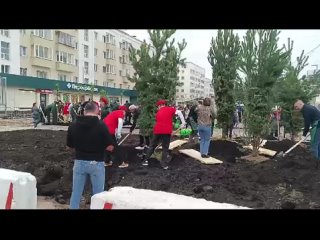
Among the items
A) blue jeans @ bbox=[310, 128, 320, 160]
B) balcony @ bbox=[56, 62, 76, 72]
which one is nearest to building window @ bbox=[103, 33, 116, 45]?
balcony @ bbox=[56, 62, 76, 72]

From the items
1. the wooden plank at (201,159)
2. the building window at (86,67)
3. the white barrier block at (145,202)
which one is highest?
the building window at (86,67)

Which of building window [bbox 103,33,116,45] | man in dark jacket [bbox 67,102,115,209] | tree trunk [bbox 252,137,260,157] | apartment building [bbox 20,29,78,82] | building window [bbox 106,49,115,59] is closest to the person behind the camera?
man in dark jacket [bbox 67,102,115,209]

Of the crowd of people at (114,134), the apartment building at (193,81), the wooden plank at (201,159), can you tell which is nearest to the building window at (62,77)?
the crowd of people at (114,134)

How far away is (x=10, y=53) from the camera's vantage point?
42.1 metres

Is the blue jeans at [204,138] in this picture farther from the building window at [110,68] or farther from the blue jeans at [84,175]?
the building window at [110,68]

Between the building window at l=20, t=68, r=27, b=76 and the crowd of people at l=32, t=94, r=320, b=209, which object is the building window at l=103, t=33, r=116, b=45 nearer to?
the building window at l=20, t=68, r=27, b=76

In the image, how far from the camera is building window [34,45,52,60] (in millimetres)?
46562

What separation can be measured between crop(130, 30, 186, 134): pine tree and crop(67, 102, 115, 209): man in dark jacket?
561 centimetres

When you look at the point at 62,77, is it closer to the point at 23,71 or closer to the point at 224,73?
the point at 23,71

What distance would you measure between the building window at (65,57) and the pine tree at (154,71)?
43491 millimetres

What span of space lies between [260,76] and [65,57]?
46930 mm

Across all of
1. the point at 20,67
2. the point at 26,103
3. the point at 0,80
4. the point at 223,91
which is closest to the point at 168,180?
the point at 223,91

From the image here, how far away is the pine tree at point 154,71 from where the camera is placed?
10.7 m

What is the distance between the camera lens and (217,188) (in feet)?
23.5
